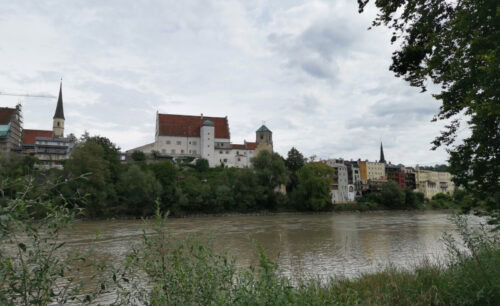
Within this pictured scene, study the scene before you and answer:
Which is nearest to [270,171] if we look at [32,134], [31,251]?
[32,134]

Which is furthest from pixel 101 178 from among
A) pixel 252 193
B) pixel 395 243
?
pixel 395 243

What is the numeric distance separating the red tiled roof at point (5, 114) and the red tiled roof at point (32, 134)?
528 cm

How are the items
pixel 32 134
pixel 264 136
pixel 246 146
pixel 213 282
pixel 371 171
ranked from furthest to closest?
1. pixel 371 171
2. pixel 264 136
3. pixel 246 146
4. pixel 32 134
5. pixel 213 282

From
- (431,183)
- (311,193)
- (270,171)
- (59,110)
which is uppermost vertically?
(59,110)

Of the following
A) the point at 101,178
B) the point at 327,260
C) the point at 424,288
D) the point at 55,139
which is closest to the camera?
the point at 424,288

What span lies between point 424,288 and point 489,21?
454 centimetres

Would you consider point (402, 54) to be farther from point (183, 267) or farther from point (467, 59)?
point (183, 267)

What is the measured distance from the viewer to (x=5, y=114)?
73688 millimetres

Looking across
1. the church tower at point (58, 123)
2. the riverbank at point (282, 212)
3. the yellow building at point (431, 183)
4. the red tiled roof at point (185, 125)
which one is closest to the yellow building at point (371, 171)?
the yellow building at point (431, 183)

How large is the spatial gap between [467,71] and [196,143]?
247ft

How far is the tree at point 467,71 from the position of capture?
17.1 ft

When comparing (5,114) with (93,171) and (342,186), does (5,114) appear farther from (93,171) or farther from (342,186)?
(342,186)

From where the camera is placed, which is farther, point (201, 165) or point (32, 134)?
point (32, 134)

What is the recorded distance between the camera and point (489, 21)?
5.43 meters
